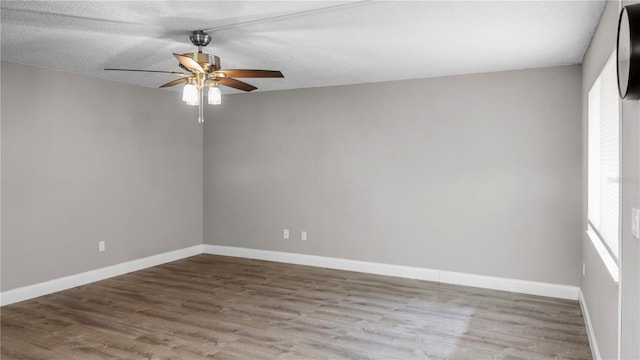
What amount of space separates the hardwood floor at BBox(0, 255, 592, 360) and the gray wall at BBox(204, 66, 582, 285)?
1.69 feet

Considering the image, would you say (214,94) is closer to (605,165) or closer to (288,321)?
(288,321)

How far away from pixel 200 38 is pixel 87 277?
314 centimetres

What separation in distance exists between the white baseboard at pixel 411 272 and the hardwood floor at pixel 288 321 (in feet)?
0.48

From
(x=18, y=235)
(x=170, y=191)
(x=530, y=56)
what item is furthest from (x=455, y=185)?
(x=18, y=235)

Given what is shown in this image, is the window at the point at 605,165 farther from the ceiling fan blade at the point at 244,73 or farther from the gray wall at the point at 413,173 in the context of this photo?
the ceiling fan blade at the point at 244,73

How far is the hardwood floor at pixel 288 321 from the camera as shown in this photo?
3115mm

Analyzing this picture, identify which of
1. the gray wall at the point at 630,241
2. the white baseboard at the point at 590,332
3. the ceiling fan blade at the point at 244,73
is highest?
the ceiling fan blade at the point at 244,73

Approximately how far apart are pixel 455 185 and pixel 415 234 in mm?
730

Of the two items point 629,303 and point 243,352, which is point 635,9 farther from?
point 243,352

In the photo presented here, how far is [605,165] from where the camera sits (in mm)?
2918

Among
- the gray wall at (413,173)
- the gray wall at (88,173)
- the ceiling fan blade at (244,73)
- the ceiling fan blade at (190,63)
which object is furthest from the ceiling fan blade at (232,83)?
the gray wall at (88,173)

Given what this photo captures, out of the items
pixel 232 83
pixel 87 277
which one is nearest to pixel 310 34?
pixel 232 83

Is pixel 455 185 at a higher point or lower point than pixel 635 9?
lower

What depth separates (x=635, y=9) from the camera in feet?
5.16
